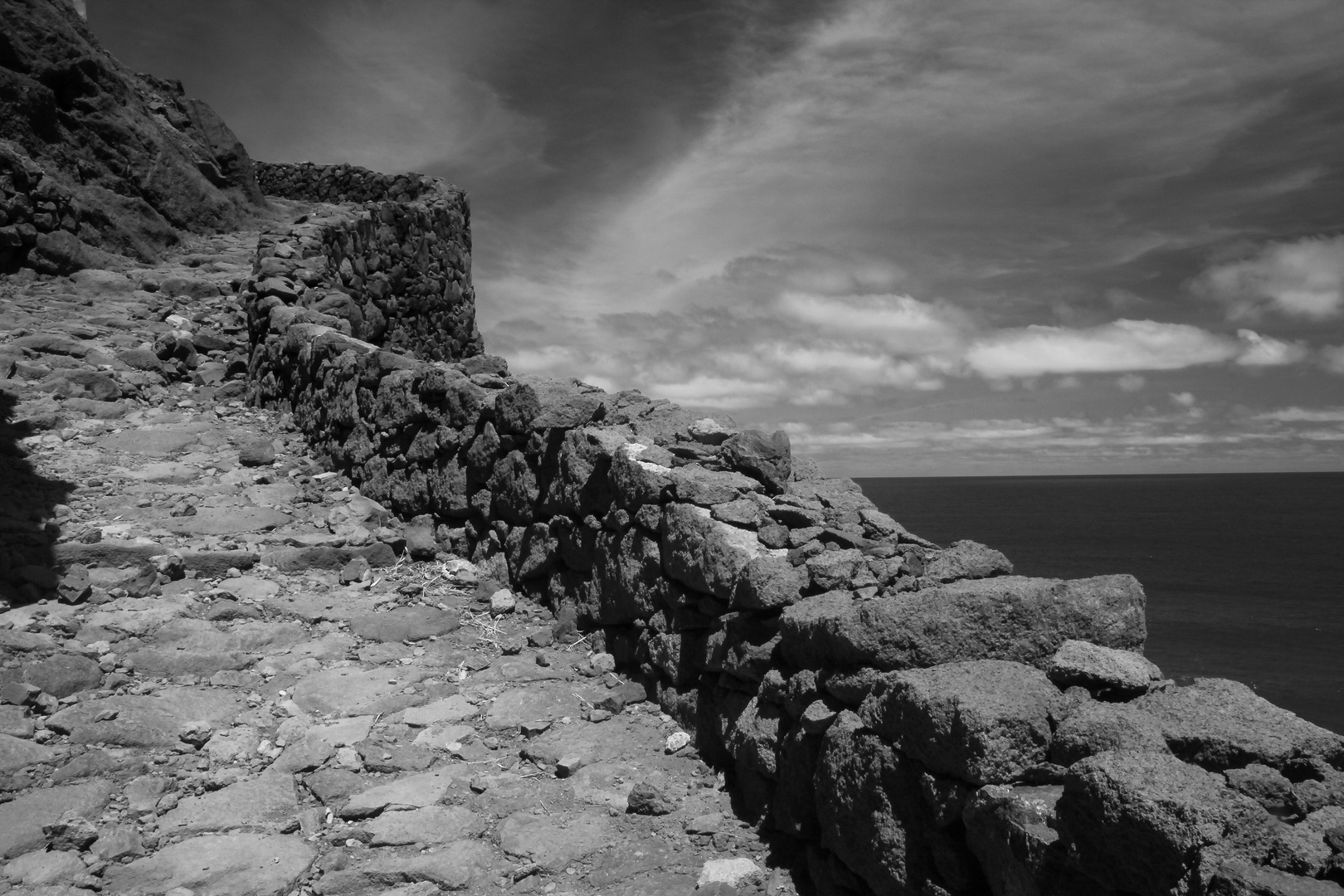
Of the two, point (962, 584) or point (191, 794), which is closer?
point (962, 584)

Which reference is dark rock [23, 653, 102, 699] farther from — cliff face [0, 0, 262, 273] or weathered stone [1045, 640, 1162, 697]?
cliff face [0, 0, 262, 273]

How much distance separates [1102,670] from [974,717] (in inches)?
20.7

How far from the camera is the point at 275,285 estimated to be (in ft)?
36.5

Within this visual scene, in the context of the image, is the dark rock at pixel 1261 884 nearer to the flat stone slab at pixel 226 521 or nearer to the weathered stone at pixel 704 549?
the weathered stone at pixel 704 549

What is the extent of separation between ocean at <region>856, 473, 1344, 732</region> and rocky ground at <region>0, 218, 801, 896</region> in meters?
2.89

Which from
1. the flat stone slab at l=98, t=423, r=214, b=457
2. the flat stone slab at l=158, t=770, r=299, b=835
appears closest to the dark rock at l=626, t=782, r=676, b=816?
the flat stone slab at l=158, t=770, r=299, b=835

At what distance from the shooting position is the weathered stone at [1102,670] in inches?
120

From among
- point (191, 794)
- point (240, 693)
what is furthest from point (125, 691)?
point (191, 794)

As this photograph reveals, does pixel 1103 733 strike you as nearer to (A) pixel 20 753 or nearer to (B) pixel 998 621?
(B) pixel 998 621

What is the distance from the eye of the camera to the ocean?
4209cm

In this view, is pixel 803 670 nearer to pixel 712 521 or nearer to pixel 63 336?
pixel 712 521

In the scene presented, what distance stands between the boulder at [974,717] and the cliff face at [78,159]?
13.7 meters

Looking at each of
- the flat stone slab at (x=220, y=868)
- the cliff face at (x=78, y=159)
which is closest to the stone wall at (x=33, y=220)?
the cliff face at (x=78, y=159)

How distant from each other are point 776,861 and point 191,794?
2895 millimetres
